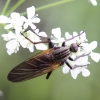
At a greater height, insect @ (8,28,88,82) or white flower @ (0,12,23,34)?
white flower @ (0,12,23,34)

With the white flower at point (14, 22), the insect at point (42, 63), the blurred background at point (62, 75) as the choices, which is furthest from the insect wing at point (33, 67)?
the blurred background at point (62, 75)

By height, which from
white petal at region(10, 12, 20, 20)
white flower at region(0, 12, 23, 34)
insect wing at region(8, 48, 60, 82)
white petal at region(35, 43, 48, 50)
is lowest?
insect wing at region(8, 48, 60, 82)

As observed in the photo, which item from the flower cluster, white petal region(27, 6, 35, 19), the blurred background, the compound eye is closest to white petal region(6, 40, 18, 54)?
the flower cluster

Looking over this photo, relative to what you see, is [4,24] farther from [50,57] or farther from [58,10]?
[58,10]

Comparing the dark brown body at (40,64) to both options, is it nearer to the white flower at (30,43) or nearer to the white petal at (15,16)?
the white flower at (30,43)

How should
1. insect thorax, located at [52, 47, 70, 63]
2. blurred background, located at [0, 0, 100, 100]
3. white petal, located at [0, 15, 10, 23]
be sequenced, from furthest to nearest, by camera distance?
1. blurred background, located at [0, 0, 100, 100]
2. insect thorax, located at [52, 47, 70, 63]
3. white petal, located at [0, 15, 10, 23]

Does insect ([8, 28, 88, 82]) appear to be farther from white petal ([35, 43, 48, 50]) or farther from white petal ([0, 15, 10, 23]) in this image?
white petal ([0, 15, 10, 23])

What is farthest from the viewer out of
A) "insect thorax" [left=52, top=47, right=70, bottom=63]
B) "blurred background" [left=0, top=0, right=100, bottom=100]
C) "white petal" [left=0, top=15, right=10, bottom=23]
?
"blurred background" [left=0, top=0, right=100, bottom=100]

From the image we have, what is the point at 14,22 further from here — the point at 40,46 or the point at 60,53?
the point at 60,53
